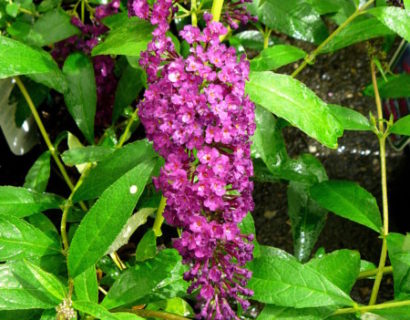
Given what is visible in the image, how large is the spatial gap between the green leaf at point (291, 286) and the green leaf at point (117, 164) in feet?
1.04

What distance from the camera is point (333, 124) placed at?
1.10 m

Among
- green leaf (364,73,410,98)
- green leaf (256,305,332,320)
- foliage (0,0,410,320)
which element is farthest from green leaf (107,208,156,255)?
green leaf (364,73,410,98)

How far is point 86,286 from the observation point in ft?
3.57

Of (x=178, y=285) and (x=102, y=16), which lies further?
(x=102, y=16)

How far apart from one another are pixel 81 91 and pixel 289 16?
56 centimetres

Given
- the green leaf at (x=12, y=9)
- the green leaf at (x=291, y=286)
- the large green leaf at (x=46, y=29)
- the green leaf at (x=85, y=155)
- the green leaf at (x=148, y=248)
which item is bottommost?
the green leaf at (x=148, y=248)

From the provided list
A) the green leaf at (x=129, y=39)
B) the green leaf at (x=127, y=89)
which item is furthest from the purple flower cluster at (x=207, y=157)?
the green leaf at (x=127, y=89)

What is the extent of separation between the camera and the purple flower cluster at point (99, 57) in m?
1.56

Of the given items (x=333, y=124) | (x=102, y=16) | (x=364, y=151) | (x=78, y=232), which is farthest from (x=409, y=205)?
(x=78, y=232)

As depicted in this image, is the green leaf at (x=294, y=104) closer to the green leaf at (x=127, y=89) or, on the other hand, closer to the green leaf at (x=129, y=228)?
the green leaf at (x=129, y=228)

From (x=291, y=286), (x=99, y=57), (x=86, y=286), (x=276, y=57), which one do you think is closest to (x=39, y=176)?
(x=99, y=57)

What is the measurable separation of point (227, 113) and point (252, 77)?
171mm

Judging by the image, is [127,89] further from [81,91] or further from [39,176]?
[39,176]

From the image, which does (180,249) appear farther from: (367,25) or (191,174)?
(367,25)
